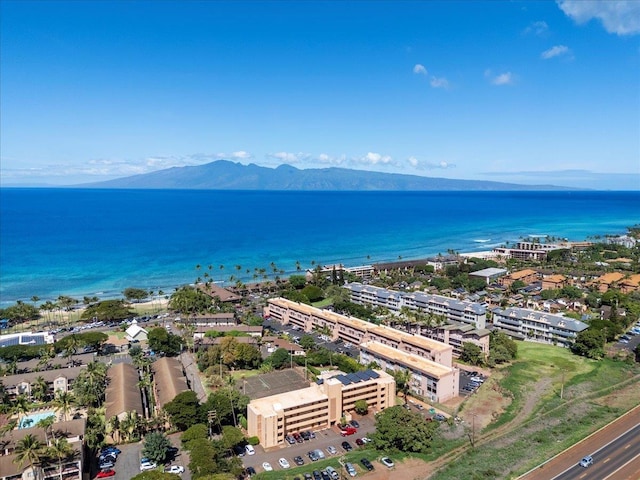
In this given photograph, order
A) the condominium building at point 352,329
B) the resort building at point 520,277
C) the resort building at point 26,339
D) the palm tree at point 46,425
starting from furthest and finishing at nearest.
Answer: the resort building at point 520,277 < the resort building at point 26,339 < the condominium building at point 352,329 < the palm tree at point 46,425

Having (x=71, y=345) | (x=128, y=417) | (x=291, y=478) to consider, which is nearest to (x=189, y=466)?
(x=291, y=478)

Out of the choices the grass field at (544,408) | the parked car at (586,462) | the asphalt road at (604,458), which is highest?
the parked car at (586,462)

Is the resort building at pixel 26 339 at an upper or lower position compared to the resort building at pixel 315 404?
lower

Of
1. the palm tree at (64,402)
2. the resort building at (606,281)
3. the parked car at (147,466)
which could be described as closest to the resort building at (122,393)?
the palm tree at (64,402)

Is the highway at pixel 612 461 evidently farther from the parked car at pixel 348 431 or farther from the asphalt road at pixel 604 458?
the parked car at pixel 348 431

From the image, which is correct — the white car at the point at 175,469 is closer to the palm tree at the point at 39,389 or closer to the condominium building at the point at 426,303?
the palm tree at the point at 39,389

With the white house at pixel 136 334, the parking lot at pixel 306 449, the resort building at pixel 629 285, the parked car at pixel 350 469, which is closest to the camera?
the parked car at pixel 350 469

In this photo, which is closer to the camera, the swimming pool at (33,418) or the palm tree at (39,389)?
the swimming pool at (33,418)

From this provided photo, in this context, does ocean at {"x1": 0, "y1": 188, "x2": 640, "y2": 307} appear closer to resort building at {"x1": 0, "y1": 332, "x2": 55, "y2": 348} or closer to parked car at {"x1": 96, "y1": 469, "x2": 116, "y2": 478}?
resort building at {"x1": 0, "y1": 332, "x2": 55, "y2": 348}

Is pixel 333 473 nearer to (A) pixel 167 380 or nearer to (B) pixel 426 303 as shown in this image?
Answer: (A) pixel 167 380
